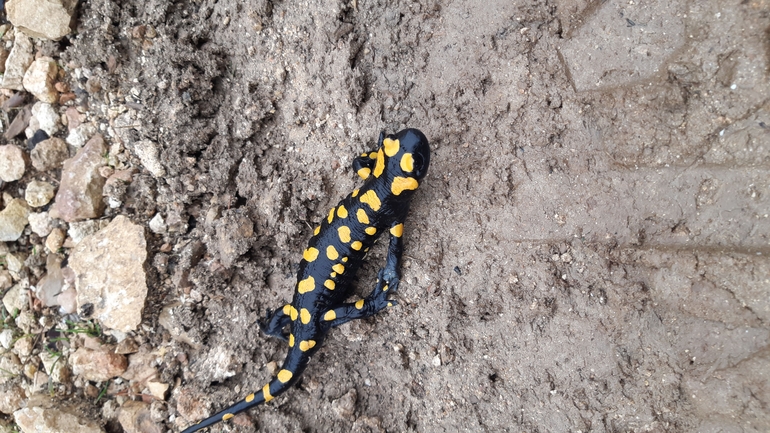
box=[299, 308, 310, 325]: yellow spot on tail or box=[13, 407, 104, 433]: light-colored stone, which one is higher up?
box=[13, 407, 104, 433]: light-colored stone

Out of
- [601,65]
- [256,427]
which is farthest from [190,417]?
[601,65]


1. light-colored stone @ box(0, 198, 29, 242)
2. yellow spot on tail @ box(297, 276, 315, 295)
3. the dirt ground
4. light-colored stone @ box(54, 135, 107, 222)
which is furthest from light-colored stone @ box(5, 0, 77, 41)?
yellow spot on tail @ box(297, 276, 315, 295)

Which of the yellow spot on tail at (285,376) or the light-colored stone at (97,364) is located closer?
the yellow spot on tail at (285,376)

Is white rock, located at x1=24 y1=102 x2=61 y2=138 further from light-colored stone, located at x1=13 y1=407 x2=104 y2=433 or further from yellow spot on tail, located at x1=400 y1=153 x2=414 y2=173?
yellow spot on tail, located at x1=400 y1=153 x2=414 y2=173

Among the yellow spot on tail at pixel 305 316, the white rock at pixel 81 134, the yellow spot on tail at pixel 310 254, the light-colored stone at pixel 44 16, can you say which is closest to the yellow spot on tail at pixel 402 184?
the yellow spot on tail at pixel 310 254

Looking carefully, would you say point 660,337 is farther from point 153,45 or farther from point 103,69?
point 103,69

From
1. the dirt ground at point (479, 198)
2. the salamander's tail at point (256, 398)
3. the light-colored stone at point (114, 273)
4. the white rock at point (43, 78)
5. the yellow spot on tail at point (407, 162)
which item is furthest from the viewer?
the white rock at point (43, 78)

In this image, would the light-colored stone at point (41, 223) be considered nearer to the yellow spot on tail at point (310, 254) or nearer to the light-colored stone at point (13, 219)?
the light-colored stone at point (13, 219)

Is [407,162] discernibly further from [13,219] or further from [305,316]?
[13,219]
